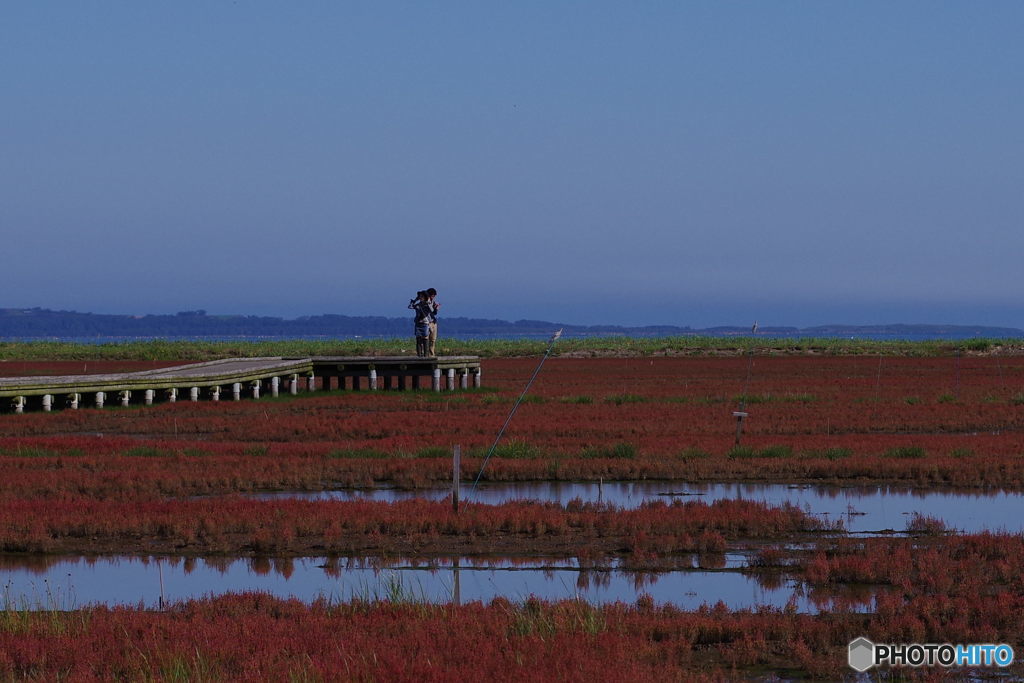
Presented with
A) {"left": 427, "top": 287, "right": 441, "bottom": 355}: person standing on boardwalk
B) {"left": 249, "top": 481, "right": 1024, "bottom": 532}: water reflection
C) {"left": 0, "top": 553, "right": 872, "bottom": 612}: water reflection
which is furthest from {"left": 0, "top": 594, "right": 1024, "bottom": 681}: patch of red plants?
{"left": 427, "top": 287, "right": 441, "bottom": 355}: person standing on boardwalk

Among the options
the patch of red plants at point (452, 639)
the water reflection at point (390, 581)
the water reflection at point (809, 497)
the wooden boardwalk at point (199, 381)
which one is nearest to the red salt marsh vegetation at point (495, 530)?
the patch of red plants at point (452, 639)

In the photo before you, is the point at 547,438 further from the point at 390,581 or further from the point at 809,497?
the point at 390,581

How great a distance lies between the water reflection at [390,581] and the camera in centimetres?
1290

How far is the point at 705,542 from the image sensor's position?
609 inches

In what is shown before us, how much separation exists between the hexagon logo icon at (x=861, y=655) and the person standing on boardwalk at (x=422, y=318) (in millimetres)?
30148

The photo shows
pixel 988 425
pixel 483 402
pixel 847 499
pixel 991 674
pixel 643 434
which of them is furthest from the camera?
pixel 483 402

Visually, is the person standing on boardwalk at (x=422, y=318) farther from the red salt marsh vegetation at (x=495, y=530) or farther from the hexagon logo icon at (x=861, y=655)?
the hexagon logo icon at (x=861, y=655)

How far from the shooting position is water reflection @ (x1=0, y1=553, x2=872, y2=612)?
12.9 m

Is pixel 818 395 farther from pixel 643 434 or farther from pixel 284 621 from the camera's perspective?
pixel 284 621

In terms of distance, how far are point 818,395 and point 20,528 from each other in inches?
1182

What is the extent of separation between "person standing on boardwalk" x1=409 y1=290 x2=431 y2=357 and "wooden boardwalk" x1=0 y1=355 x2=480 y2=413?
0.54m

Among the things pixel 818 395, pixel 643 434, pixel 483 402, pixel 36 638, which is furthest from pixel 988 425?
pixel 36 638

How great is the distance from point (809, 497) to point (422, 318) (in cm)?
2281

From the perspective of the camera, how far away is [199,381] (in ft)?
126
